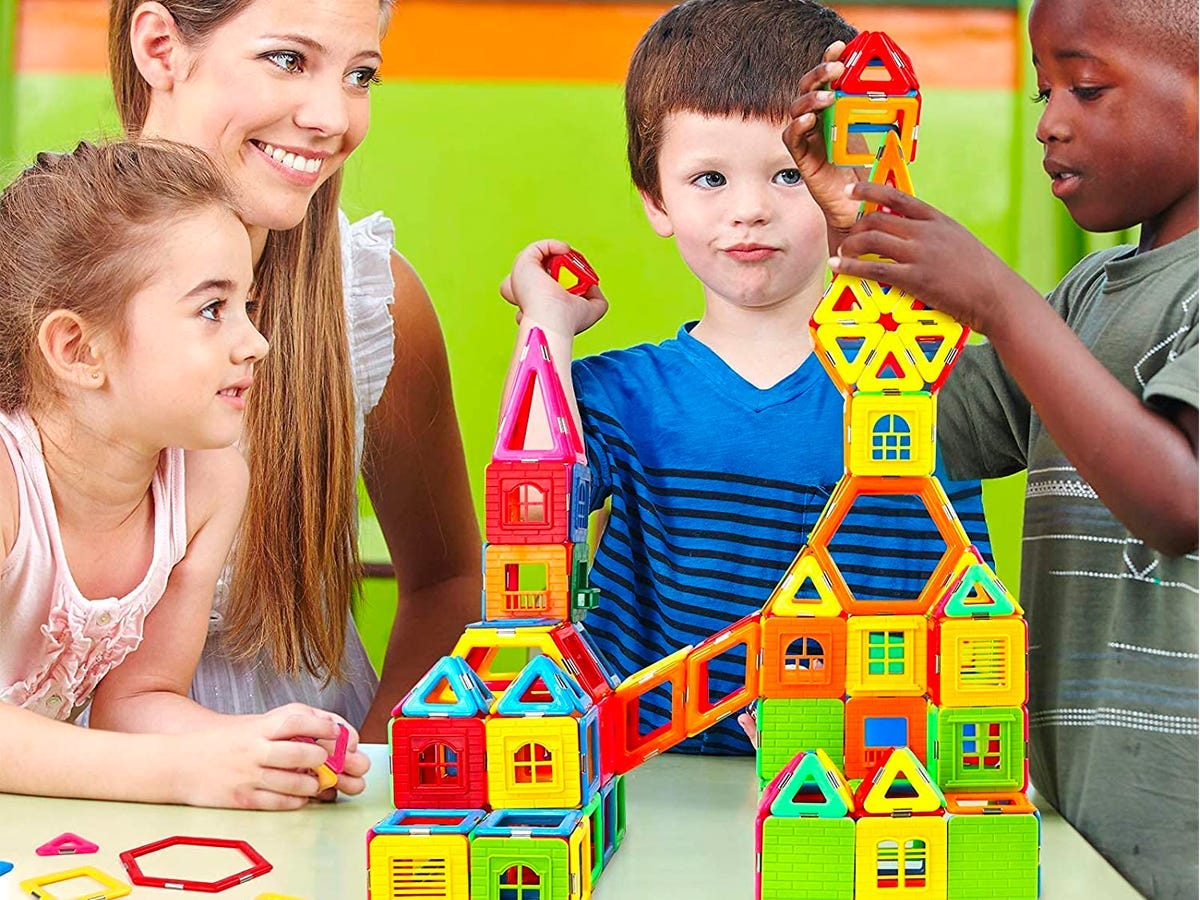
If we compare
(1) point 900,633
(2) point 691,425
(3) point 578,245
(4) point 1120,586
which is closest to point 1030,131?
(3) point 578,245

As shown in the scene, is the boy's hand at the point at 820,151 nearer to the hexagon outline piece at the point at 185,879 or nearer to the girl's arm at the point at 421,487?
the hexagon outline piece at the point at 185,879

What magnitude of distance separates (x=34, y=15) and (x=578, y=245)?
915mm

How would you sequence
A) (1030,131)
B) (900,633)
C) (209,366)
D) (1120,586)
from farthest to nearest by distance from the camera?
1. (1030,131)
2. (209,366)
3. (1120,586)
4. (900,633)

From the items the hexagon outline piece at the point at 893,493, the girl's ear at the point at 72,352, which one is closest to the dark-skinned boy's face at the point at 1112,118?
the hexagon outline piece at the point at 893,493

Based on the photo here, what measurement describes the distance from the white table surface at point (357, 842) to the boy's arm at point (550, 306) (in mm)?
263

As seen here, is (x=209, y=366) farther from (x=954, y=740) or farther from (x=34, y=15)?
(x=34, y=15)

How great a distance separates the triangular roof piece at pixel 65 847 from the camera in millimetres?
709

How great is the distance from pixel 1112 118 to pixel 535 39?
1.50 m

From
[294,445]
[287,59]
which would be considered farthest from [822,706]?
[287,59]

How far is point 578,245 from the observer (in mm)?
2172

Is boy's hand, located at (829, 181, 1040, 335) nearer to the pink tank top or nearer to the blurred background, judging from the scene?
the pink tank top

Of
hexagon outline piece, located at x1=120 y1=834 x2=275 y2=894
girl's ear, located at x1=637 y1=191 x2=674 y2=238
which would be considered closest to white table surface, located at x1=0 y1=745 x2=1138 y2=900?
hexagon outline piece, located at x1=120 y1=834 x2=275 y2=894

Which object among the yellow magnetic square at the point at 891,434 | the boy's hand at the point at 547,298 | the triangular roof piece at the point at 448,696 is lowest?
the triangular roof piece at the point at 448,696

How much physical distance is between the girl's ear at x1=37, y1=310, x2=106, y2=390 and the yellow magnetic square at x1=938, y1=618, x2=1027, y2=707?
0.56m
